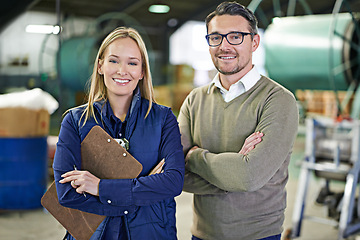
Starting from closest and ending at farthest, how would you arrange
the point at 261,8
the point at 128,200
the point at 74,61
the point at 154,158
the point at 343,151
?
the point at 128,200 → the point at 154,158 → the point at 261,8 → the point at 343,151 → the point at 74,61

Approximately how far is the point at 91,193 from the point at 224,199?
503mm

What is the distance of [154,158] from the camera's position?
4.59 feet

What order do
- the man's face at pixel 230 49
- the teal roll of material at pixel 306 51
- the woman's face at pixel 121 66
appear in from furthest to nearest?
the teal roll of material at pixel 306 51 < the man's face at pixel 230 49 < the woman's face at pixel 121 66

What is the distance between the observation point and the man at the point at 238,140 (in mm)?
1444

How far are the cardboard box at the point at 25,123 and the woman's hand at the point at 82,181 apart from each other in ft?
5.65

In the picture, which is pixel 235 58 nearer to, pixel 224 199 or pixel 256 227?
pixel 224 199

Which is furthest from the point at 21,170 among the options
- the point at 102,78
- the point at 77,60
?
the point at 102,78

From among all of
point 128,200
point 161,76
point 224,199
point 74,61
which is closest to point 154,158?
point 128,200

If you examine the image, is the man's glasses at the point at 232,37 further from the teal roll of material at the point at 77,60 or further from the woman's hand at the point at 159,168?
the teal roll of material at the point at 77,60

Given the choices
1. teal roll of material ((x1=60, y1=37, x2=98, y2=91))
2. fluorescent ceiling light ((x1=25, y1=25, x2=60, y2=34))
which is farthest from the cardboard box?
fluorescent ceiling light ((x1=25, y1=25, x2=60, y2=34))

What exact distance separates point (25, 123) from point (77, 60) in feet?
3.54

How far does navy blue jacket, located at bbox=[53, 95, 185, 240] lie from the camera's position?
1306 millimetres

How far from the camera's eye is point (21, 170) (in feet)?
10.5

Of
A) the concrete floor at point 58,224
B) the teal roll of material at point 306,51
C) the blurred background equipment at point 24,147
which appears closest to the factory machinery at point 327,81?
the teal roll of material at point 306,51
